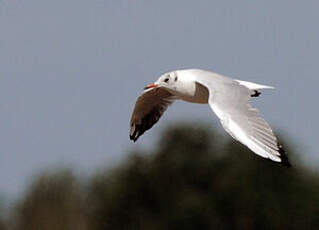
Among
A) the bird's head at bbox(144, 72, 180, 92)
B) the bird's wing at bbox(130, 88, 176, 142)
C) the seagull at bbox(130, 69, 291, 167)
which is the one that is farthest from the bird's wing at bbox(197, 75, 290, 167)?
the bird's wing at bbox(130, 88, 176, 142)

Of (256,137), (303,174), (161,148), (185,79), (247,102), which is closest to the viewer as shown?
(256,137)

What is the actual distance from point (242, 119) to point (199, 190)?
18.6 m

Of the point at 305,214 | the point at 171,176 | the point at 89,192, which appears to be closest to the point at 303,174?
the point at 305,214

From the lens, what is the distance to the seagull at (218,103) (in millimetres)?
7297

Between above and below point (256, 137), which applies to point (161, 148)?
below

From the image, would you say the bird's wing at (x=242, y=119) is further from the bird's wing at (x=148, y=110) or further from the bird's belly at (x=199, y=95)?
the bird's wing at (x=148, y=110)

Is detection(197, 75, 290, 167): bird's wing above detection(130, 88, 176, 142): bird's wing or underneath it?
above

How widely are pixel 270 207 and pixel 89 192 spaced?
3.87 m

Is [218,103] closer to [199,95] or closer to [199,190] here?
[199,95]

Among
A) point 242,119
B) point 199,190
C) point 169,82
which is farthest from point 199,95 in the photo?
point 199,190

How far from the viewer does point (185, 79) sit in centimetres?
877

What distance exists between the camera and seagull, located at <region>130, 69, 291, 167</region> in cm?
730

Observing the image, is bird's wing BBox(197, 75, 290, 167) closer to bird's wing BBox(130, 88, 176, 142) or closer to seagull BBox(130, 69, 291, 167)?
seagull BBox(130, 69, 291, 167)

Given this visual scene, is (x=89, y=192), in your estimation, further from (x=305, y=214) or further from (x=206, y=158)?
(x=305, y=214)
